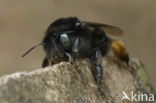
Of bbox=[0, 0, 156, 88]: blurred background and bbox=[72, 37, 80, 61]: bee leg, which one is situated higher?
bbox=[72, 37, 80, 61]: bee leg

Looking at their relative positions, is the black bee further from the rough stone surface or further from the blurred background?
the blurred background

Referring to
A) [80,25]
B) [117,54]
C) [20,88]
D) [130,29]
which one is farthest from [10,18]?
[20,88]

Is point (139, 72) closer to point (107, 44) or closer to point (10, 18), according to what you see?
point (107, 44)

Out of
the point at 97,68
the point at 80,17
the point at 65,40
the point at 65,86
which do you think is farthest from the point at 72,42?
the point at 80,17

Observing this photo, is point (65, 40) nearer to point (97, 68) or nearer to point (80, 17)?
point (97, 68)

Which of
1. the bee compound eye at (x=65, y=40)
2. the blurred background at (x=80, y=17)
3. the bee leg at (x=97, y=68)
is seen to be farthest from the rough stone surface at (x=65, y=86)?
the blurred background at (x=80, y=17)

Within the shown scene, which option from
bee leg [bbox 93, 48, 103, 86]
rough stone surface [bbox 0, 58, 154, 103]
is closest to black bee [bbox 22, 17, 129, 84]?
bee leg [bbox 93, 48, 103, 86]

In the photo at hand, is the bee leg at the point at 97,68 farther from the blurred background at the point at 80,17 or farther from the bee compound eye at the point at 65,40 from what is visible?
the blurred background at the point at 80,17
